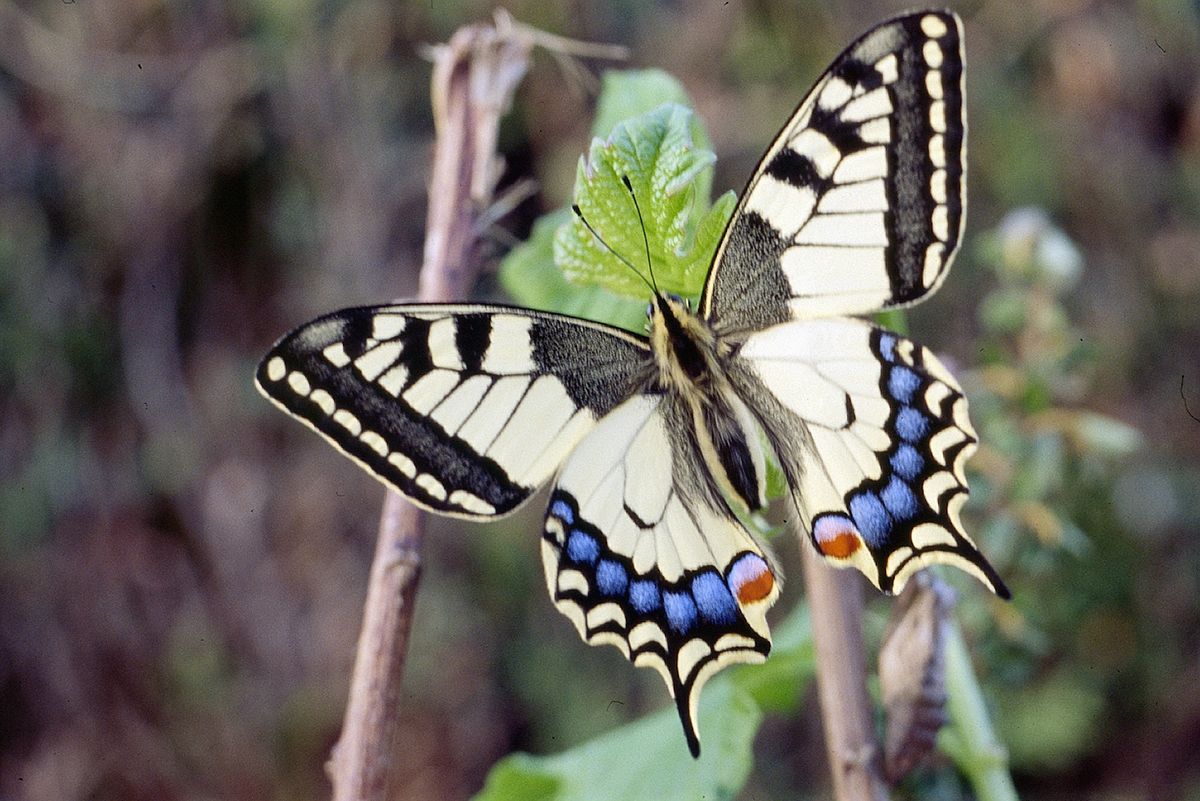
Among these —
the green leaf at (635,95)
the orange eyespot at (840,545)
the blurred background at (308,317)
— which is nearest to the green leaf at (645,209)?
the green leaf at (635,95)

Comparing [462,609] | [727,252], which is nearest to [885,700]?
[727,252]

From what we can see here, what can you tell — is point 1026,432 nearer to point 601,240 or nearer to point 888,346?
point 888,346

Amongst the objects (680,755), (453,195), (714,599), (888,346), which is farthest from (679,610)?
(453,195)

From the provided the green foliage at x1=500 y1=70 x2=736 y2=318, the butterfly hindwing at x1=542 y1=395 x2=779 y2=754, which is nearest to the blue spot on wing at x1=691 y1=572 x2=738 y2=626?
the butterfly hindwing at x1=542 y1=395 x2=779 y2=754

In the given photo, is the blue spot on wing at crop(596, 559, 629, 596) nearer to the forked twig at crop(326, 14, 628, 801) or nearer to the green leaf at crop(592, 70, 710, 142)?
the forked twig at crop(326, 14, 628, 801)

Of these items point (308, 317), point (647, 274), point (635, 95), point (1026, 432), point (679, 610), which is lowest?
point (679, 610)
